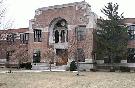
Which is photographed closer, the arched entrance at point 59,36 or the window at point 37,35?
the arched entrance at point 59,36

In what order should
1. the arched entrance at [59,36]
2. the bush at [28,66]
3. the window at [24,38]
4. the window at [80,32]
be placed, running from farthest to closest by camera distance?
the window at [24,38]
the bush at [28,66]
the arched entrance at [59,36]
the window at [80,32]

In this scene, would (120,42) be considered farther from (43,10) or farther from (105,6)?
(43,10)

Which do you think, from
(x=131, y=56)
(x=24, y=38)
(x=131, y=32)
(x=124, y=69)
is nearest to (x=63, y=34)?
(x=24, y=38)

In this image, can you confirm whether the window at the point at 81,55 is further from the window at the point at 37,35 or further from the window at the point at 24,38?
the window at the point at 24,38

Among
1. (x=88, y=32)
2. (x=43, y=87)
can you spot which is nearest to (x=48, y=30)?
(x=88, y=32)

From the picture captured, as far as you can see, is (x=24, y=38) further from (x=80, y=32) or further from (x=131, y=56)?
(x=131, y=56)

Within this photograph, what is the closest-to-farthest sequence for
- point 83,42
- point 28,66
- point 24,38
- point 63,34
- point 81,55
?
point 81,55 < point 83,42 < point 28,66 < point 63,34 < point 24,38

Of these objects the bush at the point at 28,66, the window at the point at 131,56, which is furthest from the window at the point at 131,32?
the bush at the point at 28,66

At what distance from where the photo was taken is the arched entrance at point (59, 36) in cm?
4928

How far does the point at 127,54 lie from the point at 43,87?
22.4 m

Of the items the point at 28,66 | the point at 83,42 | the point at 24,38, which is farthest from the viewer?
the point at 24,38

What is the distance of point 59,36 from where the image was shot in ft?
166

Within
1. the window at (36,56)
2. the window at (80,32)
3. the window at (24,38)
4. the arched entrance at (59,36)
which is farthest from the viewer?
the window at (24,38)

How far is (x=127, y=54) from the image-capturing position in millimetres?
43500
